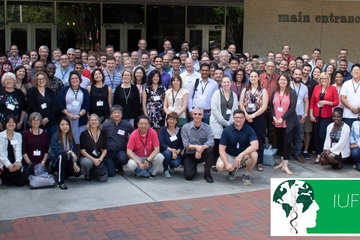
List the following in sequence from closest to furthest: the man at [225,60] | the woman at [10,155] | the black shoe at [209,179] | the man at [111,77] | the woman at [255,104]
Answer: the woman at [10,155], the black shoe at [209,179], the woman at [255,104], the man at [111,77], the man at [225,60]

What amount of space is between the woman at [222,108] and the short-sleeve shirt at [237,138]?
468 mm

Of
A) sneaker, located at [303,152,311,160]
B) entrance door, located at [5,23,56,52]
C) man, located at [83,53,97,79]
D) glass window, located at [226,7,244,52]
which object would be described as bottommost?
sneaker, located at [303,152,311,160]

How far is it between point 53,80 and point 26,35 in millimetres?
9063

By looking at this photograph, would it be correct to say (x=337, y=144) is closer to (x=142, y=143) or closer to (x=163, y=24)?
(x=142, y=143)

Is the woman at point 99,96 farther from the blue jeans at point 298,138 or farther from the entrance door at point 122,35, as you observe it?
the entrance door at point 122,35

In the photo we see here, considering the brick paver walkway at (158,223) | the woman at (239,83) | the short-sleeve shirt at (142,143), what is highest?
the woman at (239,83)

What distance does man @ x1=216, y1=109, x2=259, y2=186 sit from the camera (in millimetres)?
7555

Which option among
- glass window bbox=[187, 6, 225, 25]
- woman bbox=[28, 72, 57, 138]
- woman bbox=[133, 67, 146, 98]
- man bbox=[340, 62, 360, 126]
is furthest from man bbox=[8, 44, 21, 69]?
glass window bbox=[187, 6, 225, 25]

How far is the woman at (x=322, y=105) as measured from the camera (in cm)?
901

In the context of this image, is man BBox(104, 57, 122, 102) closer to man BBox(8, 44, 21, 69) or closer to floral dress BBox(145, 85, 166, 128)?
floral dress BBox(145, 85, 166, 128)

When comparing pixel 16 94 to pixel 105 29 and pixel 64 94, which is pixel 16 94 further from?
pixel 105 29

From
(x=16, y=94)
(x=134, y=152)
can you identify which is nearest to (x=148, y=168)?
(x=134, y=152)

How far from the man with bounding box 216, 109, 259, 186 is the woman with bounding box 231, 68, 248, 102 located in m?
1.10

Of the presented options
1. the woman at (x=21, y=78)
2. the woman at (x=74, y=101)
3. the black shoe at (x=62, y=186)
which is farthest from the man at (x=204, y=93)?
the woman at (x=21, y=78)
